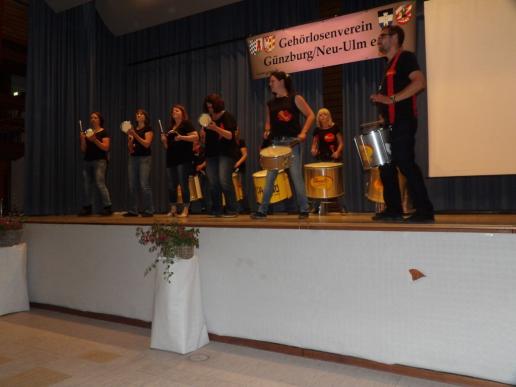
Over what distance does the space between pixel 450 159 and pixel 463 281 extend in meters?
3.24

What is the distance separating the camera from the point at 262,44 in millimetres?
6129

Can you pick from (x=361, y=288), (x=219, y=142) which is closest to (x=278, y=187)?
(x=219, y=142)

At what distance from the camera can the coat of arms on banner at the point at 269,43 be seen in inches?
236

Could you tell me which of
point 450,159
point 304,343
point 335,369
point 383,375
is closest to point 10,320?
point 304,343

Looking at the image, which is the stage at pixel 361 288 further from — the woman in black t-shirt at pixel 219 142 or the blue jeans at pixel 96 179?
the blue jeans at pixel 96 179

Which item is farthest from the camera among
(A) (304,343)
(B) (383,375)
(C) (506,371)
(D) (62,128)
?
(D) (62,128)

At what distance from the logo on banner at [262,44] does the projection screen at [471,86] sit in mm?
2045

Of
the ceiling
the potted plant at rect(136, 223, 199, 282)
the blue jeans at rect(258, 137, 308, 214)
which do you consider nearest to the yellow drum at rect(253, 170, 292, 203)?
the blue jeans at rect(258, 137, 308, 214)

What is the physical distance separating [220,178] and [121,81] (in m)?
4.94

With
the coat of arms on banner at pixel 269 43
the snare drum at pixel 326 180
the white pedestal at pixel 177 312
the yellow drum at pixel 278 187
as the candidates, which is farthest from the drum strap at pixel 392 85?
the coat of arms on banner at pixel 269 43

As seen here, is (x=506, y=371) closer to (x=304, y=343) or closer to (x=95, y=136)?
(x=304, y=343)

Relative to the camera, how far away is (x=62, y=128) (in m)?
7.06

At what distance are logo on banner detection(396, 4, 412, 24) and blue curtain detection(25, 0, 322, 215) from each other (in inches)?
54.8

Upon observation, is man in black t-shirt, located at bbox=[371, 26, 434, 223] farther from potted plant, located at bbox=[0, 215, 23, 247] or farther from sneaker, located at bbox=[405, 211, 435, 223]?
potted plant, located at bbox=[0, 215, 23, 247]
